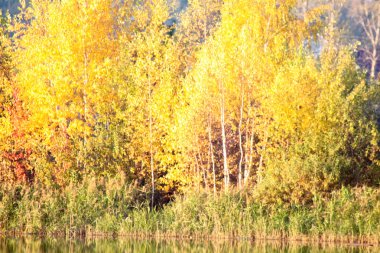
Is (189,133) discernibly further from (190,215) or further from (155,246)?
(155,246)

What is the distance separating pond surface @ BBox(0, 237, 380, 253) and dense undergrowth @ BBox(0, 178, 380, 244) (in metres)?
0.88

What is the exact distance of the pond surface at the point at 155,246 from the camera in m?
23.0

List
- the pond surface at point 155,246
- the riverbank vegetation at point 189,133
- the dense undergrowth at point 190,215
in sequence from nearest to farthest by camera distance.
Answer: the pond surface at point 155,246, the dense undergrowth at point 190,215, the riverbank vegetation at point 189,133

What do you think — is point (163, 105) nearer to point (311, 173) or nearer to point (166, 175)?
point (166, 175)

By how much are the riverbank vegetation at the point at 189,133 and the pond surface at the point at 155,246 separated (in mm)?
1184

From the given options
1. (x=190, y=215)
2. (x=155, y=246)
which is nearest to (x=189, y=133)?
(x=190, y=215)

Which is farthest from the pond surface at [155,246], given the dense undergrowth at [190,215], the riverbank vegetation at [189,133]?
the riverbank vegetation at [189,133]

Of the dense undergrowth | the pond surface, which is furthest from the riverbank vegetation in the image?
the pond surface

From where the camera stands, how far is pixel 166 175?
104ft

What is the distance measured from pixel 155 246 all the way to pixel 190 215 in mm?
2904

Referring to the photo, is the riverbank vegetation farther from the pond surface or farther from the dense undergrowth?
the pond surface

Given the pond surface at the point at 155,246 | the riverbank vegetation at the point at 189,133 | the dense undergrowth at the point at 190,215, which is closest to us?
the pond surface at the point at 155,246

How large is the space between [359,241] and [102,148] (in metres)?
12.8

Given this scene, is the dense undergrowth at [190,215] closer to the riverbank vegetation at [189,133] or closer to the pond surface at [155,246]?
the riverbank vegetation at [189,133]
